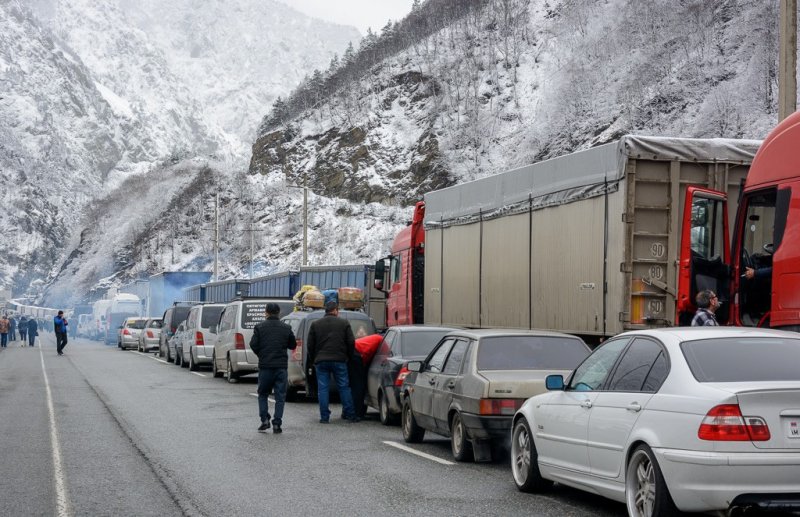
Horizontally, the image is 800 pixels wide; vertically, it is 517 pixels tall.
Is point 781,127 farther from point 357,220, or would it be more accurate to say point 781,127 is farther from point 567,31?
point 567,31

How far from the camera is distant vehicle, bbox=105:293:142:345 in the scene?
58.9 m

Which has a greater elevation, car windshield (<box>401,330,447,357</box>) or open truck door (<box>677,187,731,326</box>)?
open truck door (<box>677,187,731,326</box>)

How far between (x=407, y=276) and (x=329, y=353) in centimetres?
936

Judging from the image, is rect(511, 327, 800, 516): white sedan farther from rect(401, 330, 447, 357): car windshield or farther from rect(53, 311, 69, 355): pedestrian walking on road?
rect(53, 311, 69, 355): pedestrian walking on road

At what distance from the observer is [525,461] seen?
9.38 m

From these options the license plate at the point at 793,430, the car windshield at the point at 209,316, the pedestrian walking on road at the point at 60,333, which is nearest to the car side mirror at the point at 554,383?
the license plate at the point at 793,430

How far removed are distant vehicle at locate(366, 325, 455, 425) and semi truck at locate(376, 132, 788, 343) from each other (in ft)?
6.89

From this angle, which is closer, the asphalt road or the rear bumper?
the asphalt road

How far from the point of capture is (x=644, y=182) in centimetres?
1377

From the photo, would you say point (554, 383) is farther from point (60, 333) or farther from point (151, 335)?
point (60, 333)

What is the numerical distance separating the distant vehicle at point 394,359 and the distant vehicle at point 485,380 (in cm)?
223

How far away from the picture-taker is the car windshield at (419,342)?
14.9 metres

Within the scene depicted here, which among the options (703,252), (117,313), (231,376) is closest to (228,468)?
(703,252)

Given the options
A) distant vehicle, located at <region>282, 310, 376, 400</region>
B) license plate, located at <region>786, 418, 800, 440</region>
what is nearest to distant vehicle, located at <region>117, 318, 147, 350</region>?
distant vehicle, located at <region>282, 310, 376, 400</region>
